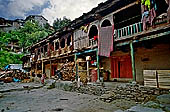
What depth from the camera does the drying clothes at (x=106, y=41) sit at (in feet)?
29.2

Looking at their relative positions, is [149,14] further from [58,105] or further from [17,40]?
[17,40]

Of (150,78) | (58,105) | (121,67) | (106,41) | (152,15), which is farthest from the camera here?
(121,67)

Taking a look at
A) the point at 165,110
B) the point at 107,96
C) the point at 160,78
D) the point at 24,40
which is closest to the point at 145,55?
the point at 160,78

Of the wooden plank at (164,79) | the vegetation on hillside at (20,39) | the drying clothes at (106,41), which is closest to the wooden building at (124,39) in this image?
the drying clothes at (106,41)

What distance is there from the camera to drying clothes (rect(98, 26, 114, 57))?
29.2ft

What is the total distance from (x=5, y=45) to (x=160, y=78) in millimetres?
43484

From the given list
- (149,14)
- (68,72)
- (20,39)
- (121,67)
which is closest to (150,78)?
(149,14)

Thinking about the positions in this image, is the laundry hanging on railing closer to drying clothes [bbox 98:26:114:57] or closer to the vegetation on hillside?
drying clothes [bbox 98:26:114:57]

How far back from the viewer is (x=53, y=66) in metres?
21.2

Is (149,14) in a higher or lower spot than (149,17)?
higher

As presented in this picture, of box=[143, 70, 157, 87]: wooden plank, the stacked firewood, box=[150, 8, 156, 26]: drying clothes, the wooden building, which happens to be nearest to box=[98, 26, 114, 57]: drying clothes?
the wooden building

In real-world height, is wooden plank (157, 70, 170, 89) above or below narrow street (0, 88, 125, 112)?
above

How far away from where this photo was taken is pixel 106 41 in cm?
918

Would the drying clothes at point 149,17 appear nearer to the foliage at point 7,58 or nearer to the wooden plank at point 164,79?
the wooden plank at point 164,79
